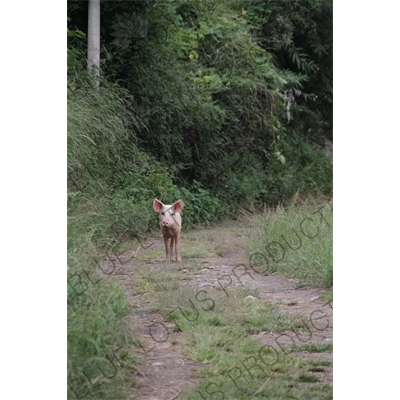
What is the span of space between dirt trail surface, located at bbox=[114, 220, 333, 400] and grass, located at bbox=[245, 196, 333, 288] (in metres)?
0.11

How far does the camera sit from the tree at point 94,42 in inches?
292

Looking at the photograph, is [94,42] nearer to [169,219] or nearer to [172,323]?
[169,219]

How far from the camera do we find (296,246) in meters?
6.27

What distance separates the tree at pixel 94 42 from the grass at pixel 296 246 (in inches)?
88.9

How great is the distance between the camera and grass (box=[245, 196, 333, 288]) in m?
5.59

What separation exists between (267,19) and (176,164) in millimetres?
3859

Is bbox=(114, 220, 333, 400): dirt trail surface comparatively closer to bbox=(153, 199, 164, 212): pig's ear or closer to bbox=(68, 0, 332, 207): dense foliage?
bbox=(153, 199, 164, 212): pig's ear

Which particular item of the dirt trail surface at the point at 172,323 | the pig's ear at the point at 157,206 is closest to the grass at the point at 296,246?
the dirt trail surface at the point at 172,323

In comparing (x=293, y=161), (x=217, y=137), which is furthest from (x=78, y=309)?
(x=293, y=161)

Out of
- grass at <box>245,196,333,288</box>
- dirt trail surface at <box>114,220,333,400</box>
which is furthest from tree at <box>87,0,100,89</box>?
grass at <box>245,196,333,288</box>

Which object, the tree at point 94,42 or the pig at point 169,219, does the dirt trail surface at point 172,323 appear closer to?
the pig at point 169,219

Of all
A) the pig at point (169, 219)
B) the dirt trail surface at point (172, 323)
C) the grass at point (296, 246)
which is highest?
the pig at point (169, 219)

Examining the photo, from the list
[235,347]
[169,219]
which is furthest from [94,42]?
[235,347]
